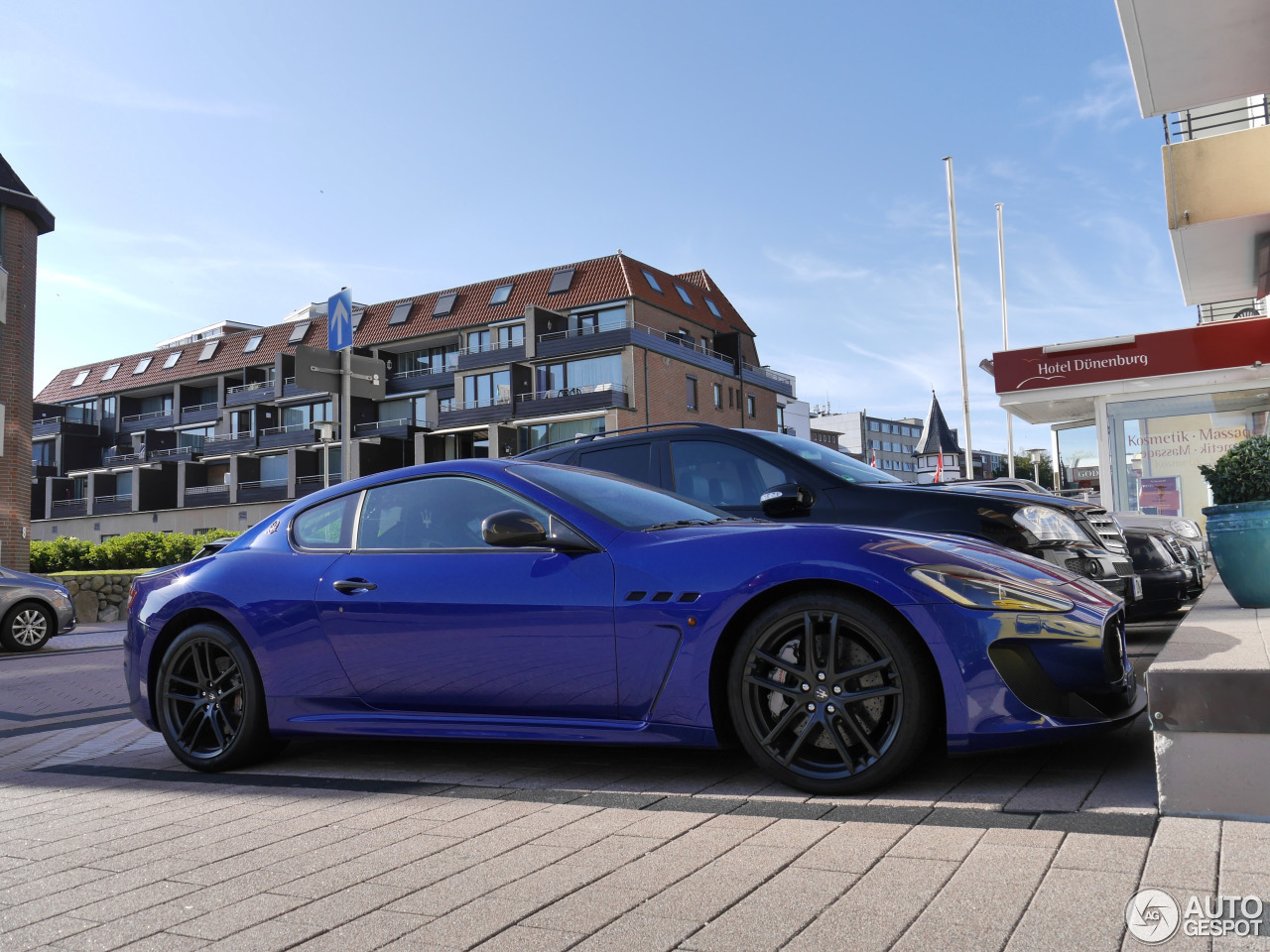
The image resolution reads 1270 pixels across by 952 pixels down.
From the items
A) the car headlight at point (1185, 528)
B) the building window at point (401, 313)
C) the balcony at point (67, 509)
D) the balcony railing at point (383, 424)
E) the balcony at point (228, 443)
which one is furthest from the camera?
the balcony at point (67, 509)

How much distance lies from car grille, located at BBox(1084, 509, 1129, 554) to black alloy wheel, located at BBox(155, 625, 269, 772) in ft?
16.4

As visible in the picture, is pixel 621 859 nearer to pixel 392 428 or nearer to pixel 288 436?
pixel 392 428

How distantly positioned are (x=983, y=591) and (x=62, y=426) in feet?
248

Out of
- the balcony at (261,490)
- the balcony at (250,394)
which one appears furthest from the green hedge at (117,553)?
the balcony at (250,394)

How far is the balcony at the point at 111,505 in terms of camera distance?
6193 cm

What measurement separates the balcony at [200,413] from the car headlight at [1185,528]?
60.3 m

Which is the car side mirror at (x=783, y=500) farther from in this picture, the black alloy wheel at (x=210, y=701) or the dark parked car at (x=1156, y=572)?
the dark parked car at (x=1156, y=572)

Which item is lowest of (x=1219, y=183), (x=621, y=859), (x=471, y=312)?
(x=621, y=859)

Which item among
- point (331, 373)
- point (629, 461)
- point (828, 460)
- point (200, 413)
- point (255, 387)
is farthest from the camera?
point (200, 413)

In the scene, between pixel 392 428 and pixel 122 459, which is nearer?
Result: pixel 392 428

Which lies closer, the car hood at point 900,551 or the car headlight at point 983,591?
the car headlight at point 983,591

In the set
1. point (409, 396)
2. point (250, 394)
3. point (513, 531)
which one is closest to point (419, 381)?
point (409, 396)

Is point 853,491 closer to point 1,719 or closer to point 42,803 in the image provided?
point 42,803

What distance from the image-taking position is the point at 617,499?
4.30 metres
